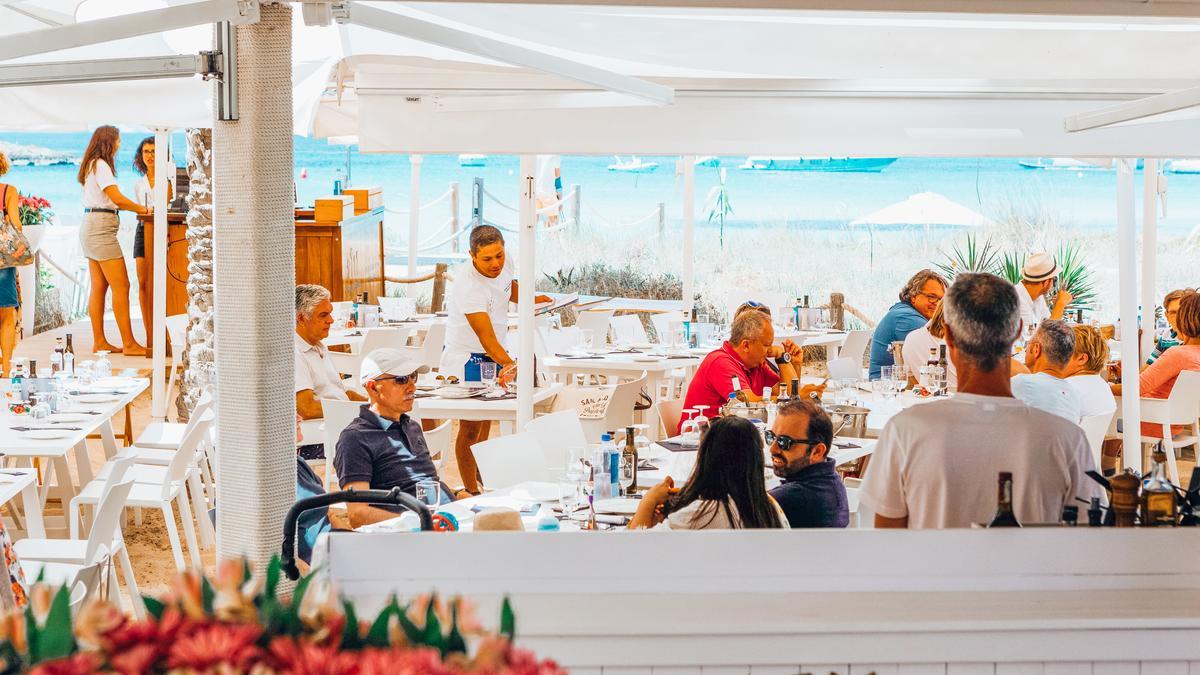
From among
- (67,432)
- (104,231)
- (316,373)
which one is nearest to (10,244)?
(104,231)

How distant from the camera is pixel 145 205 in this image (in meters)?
12.4

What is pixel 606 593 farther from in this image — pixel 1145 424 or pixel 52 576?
pixel 1145 424

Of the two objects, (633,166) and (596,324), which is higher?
(633,166)

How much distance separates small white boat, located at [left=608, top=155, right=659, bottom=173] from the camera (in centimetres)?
3517

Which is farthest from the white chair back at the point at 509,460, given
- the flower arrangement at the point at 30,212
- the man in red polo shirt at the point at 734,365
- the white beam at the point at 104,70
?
the flower arrangement at the point at 30,212

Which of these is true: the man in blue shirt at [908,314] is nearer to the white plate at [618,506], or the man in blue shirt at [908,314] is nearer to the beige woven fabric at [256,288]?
the white plate at [618,506]

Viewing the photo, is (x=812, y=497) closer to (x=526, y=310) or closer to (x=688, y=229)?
(x=526, y=310)

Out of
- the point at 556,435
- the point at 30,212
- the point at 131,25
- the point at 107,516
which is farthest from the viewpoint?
the point at 30,212

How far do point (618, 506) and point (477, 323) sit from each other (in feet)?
→ 9.50

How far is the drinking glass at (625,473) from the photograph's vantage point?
A: 500 cm

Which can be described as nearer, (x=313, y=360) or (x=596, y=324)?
(x=313, y=360)

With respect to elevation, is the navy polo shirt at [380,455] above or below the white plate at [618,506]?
above

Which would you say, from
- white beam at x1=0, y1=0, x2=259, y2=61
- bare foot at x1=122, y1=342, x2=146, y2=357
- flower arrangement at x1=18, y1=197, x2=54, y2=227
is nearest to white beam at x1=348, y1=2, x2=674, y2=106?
white beam at x1=0, y1=0, x2=259, y2=61

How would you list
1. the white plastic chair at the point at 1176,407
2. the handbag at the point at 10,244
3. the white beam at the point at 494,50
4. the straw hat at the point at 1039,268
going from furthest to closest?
the handbag at the point at 10,244
the straw hat at the point at 1039,268
the white plastic chair at the point at 1176,407
the white beam at the point at 494,50
